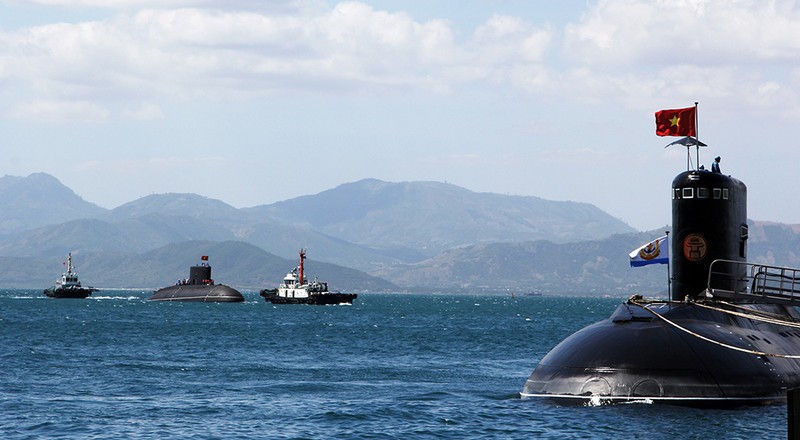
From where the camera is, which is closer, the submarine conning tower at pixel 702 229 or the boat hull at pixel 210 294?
the submarine conning tower at pixel 702 229

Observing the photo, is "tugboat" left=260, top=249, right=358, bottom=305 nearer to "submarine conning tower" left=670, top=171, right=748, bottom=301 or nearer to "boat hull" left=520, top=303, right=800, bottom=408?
"submarine conning tower" left=670, top=171, right=748, bottom=301

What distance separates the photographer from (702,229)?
120ft

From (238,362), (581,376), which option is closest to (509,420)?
(581,376)

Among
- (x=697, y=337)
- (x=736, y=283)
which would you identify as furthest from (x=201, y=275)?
(x=697, y=337)

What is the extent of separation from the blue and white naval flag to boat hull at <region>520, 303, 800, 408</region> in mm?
5164

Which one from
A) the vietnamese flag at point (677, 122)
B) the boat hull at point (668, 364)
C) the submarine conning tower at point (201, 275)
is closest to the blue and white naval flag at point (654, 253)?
the vietnamese flag at point (677, 122)

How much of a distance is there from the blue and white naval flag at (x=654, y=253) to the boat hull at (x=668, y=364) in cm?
516

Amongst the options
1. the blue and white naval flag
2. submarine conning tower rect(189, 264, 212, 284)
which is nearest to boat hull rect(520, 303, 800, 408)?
the blue and white naval flag

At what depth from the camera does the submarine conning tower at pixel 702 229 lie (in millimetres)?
36375

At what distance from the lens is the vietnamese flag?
37.7 meters

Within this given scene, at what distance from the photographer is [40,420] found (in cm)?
3428

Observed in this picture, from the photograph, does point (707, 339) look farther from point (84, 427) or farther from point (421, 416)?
Result: point (84, 427)

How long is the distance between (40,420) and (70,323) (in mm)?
76478

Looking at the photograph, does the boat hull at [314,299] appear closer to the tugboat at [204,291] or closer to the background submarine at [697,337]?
the tugboat at [204,291]
